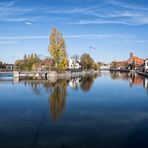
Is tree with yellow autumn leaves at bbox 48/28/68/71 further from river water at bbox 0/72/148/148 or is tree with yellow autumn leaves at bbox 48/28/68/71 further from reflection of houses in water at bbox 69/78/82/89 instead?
river water at bbox 0/72/148/148

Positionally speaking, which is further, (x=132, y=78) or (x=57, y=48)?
(x=132, y=78)

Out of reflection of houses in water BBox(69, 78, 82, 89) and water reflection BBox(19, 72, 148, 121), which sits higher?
water reflection BBox(19, 72, 148, 121)

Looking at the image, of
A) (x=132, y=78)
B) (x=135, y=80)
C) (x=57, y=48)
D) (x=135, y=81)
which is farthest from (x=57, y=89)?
(x=132, y=78)

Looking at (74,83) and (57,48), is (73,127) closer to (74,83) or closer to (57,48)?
(74,83)

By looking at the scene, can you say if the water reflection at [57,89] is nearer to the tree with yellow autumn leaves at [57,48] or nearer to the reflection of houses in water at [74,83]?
the reflection of houses in water at [74,83]

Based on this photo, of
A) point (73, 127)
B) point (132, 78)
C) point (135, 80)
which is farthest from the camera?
point (132, 78)

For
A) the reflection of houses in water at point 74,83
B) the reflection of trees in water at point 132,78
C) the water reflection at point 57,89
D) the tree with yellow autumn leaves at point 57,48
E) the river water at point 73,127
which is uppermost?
the tree with yellow autumn leaves at point 57,48

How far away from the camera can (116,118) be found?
20828 mm

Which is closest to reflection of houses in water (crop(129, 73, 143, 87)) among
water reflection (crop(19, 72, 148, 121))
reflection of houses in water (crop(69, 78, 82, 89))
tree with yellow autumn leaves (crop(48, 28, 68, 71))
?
water reflection (crop(19, 72, 148, 121))

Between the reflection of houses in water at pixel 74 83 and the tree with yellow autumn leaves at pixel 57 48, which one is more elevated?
the tree with yellow autumn leaves at pixel 57 48

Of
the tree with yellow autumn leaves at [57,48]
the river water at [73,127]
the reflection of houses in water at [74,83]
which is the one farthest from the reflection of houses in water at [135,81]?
the river water at [73,127]

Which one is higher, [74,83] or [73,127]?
[73,127]

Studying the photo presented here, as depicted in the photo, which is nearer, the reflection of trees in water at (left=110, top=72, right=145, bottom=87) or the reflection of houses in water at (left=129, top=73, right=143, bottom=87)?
the reflection of houses in water at (left=129, top=73, right=143, bottom=87)

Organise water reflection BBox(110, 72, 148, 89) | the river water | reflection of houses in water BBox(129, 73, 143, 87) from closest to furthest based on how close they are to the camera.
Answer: the river water, water reflection BBox(110, 72, 148, 89), reflection of houses in water BBox(129, 73, 143, 87)
